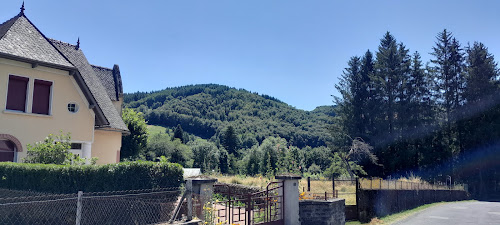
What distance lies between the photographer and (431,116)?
41.3 m

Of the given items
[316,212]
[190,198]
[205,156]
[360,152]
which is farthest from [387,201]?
[205,156]

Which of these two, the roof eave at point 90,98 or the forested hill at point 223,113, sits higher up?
the forested hill at point 223,113

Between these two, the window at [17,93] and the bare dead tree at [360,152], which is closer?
the window at [17,93]

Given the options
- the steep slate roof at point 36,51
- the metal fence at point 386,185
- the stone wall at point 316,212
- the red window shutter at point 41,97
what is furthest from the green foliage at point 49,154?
the metal fence at point 386,185

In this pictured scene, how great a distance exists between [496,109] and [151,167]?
1690 inches

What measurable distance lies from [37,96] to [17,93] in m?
0.74

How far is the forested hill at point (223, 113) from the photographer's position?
118438 mm

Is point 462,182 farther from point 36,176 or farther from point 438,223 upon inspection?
point 36,176

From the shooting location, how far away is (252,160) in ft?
228

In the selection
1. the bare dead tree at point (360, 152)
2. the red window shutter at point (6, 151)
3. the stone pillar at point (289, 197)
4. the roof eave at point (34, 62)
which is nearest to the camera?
the stone pillar at point (289, 197)

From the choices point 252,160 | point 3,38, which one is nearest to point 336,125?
point 252,160

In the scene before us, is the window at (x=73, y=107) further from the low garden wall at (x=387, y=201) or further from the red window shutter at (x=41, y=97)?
the low garden wall at (x=387, y=201)

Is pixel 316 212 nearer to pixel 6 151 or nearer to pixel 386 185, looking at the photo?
pixel 386 185

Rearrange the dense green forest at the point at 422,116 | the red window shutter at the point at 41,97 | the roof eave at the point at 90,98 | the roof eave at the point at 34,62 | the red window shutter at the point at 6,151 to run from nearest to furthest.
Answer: the roof eave at the point at 34,62, the red window shutter at the point at 6,151, the red window shutter at the point at 41,97, the roof eave at the point at 90,98, the dense green forest at the point at 422,116
